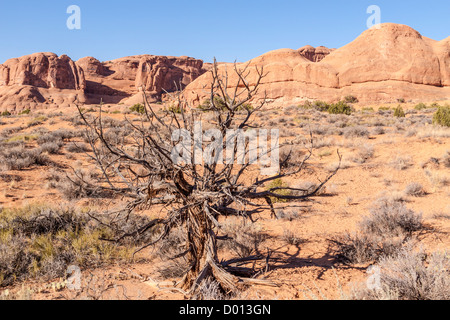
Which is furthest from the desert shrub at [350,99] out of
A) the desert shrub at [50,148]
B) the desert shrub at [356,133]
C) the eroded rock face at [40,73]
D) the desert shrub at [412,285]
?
the eroded rock face at [40,73]

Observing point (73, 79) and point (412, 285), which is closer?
point (412, 285)

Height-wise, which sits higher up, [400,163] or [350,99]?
[350,99]

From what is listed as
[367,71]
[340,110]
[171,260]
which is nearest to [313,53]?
[367,71]

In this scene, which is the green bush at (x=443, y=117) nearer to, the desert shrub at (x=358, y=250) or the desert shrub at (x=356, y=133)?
the desert shrub at (x=356, y=133)

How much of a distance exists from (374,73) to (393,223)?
140 feet

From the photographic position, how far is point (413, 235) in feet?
15.2

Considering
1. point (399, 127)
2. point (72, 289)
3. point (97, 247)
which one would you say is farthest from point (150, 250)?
point (399, 127)

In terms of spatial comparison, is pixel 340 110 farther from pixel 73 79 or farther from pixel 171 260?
pixel 73 79

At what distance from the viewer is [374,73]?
132 ft

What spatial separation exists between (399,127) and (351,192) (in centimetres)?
944

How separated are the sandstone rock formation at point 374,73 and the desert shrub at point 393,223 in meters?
34.8

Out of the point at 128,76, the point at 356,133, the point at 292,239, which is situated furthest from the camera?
the point at 128,76
